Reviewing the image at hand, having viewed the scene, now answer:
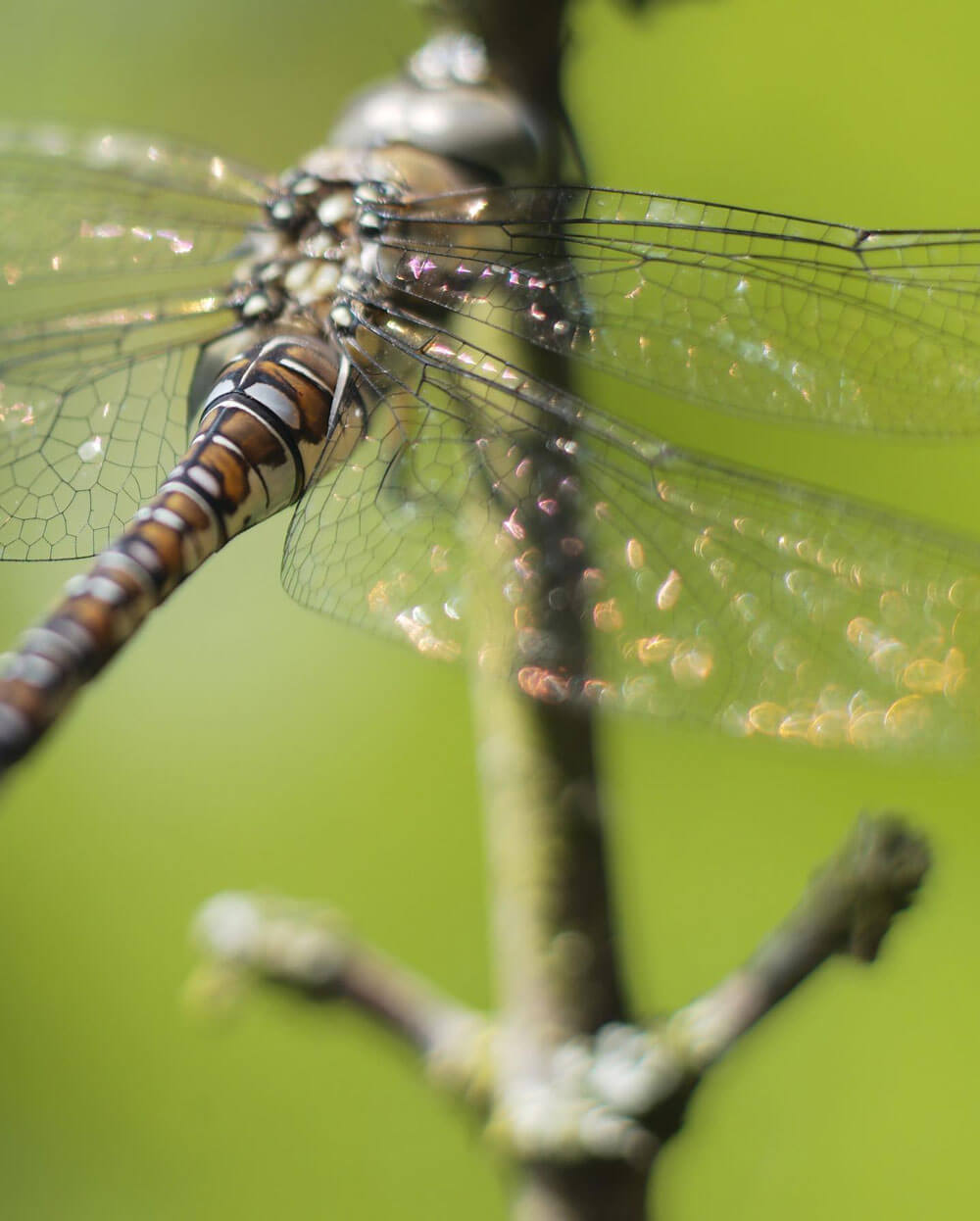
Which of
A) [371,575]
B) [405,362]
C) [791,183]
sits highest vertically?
[791,183]

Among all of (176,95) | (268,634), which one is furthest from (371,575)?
(176,95)

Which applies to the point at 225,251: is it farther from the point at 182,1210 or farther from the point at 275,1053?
the point at 182,1210

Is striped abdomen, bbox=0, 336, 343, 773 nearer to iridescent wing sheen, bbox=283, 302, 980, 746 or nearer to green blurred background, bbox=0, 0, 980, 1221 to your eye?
iridescent wing sheen, bbox=283, 302, 980, 746

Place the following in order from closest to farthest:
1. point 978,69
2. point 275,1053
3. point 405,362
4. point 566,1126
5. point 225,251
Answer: point 566,1126, point 405,362, point 225,251, point 978,69, point 275,1053

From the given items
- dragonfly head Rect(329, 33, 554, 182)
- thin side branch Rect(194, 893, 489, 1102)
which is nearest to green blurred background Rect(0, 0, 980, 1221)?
dragonfly head Rect(329, 33, 554, 182)

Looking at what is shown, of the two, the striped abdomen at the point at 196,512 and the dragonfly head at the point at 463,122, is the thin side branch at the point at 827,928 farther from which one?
the dragonfly head at the point at 463,122

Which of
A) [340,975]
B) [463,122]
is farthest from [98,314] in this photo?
[340,975]

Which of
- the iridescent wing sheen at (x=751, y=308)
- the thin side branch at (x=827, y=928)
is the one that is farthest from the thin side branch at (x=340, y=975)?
the iridescent wing sheen at (x=751, y=308)
